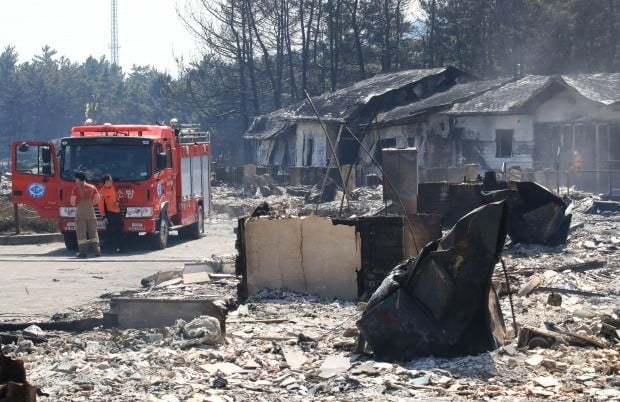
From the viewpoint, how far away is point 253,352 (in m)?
9.44

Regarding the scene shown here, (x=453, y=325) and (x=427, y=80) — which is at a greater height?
(x=427, y=80)

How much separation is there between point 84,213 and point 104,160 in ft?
5.46

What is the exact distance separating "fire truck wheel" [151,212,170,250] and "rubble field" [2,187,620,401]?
918cm

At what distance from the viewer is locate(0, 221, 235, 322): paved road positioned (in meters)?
13.8

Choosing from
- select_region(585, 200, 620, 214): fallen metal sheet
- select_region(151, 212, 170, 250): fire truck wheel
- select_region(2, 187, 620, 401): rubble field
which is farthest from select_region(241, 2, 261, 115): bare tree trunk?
select_region(2, 187, 620, 401): rubble field

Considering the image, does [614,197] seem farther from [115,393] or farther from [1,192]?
[1,192]

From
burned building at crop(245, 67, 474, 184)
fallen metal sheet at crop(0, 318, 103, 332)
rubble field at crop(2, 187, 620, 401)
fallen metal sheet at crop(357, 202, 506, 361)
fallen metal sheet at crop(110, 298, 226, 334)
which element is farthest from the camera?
burned building at crop(245, 67, 474, 184)

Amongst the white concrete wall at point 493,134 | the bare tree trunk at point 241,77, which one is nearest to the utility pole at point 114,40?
the bare tree trunk at point 241,77

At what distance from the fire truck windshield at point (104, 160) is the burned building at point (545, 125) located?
66.5 feet

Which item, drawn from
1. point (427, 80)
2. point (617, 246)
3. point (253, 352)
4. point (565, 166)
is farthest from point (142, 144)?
point (427, 80)

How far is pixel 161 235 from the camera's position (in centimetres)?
2211

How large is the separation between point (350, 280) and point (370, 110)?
126 ft

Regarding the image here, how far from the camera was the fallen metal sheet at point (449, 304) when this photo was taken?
8906 mm

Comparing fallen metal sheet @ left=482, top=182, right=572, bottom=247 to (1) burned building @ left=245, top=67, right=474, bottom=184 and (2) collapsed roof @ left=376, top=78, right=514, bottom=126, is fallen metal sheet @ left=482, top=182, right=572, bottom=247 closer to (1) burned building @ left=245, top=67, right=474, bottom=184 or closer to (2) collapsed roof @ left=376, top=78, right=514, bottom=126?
(2) collapsed roof @ left=376, top=78, right=514, bottom=126
